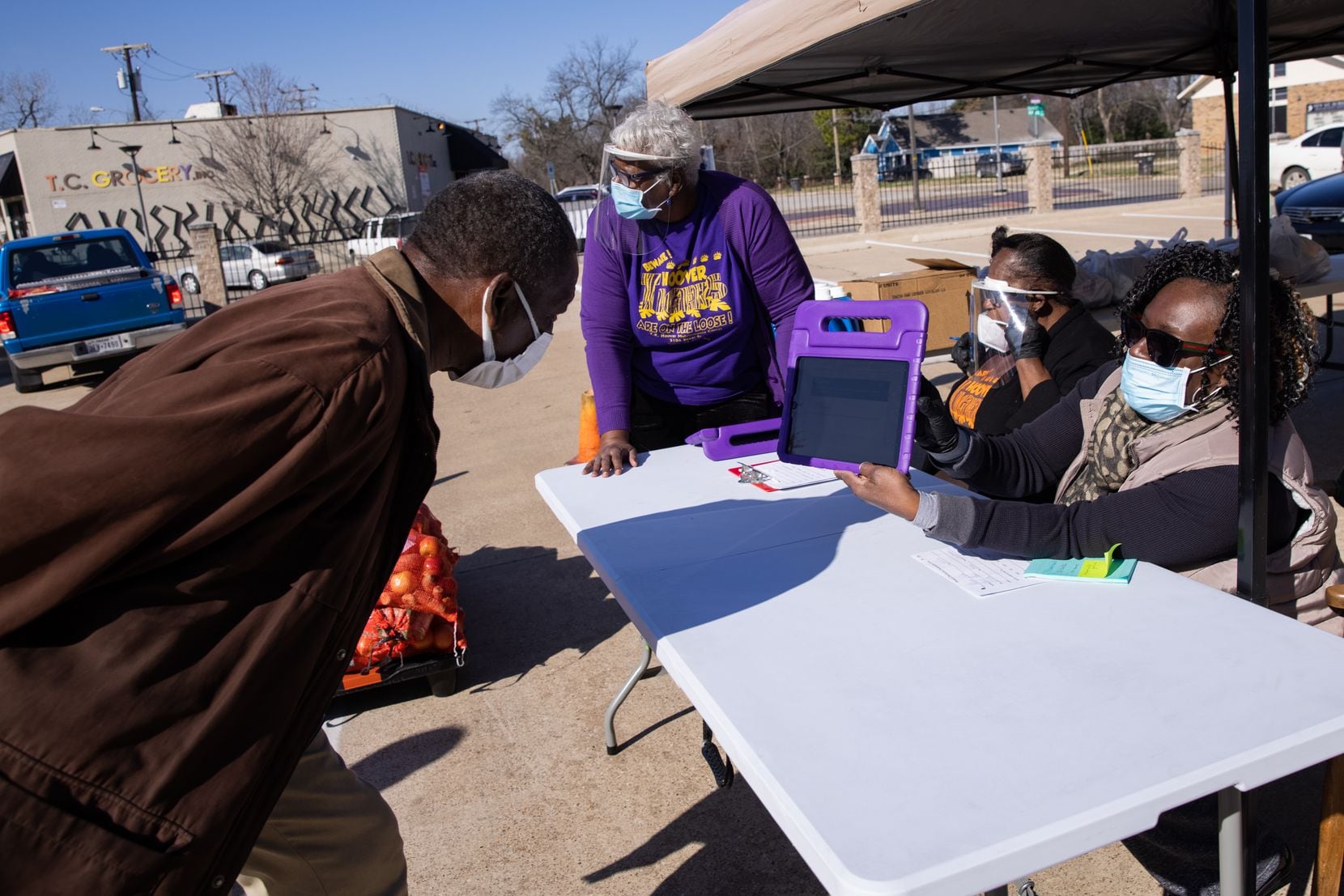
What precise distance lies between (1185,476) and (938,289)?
4.82 m

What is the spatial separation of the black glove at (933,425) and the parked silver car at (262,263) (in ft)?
68.8

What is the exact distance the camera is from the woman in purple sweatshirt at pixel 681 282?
309 centimetres

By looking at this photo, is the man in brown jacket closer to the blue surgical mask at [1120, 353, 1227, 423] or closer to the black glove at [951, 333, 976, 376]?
the blue surgical mask at [1120, 353, 1227, 423]

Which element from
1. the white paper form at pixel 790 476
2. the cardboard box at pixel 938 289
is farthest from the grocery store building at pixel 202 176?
the white paper form at pixel 790 476

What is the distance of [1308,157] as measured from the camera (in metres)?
20.6

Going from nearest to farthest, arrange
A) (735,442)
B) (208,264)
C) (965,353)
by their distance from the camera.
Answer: (735,442) → (965,353) → (208,264)

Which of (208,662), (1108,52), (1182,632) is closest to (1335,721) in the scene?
(1182,632)

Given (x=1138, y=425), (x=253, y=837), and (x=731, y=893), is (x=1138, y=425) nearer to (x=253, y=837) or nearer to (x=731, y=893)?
(x=731, y=893)

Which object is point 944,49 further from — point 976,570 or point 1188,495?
point 976,570

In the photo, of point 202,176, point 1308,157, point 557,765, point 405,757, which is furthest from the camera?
point 202,176

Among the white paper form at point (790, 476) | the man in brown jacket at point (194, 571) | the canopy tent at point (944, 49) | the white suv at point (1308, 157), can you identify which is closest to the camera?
the man in brown jacket at point (194, 571)

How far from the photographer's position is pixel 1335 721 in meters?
1.32

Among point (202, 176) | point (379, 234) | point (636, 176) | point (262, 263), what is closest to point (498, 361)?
point (636, 176)

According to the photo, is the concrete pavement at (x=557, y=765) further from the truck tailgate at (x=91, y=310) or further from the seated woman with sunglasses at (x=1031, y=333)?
the truck tailgate at (x=91, y=310)
